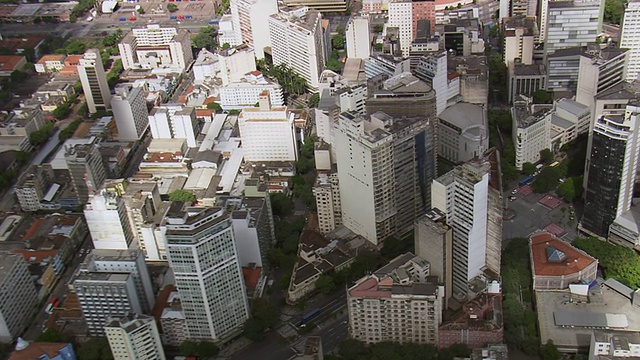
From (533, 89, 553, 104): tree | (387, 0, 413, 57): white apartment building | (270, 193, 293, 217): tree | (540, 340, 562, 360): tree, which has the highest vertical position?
(387, 0, 413, 57): white apartment building

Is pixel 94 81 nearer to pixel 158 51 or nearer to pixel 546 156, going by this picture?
pixel 158 51

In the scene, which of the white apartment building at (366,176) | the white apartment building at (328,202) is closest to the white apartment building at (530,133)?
the white apartment building at (366,176)

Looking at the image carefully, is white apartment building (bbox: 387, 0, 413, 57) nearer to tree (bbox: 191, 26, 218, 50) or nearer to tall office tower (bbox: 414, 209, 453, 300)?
tree (bbox: 191, 26, 218, 50)

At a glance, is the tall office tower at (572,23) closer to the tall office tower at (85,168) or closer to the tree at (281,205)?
the tree at (281,205)

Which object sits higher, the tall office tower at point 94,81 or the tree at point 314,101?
the tall office tower at point 94,81

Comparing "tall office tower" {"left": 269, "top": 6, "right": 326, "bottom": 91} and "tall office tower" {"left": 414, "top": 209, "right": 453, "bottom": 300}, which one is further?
"tall office tower" {"left": 269, "top": 6, "right": 326, "bottom": 91}

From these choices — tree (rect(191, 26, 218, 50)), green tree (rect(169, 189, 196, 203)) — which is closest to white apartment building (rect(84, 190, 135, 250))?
green tree (rect(169, 189, 196, 203))
